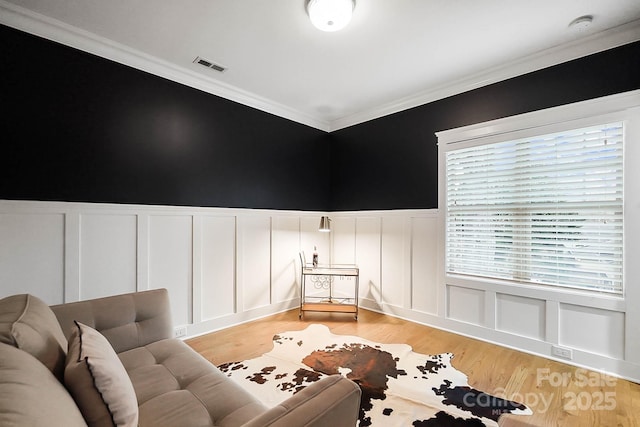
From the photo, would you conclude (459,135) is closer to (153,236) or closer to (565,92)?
(565,92)

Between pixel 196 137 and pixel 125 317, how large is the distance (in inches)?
78.0

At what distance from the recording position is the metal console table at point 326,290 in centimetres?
369

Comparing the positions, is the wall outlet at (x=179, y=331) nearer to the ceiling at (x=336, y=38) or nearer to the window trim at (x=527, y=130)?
the ceiling at (x=336, y=38)

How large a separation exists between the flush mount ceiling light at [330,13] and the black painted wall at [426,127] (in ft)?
5.85

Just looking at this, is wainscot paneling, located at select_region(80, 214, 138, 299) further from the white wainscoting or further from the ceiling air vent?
the ceiling air vent

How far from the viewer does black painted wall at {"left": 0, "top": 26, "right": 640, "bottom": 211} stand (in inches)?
87.0

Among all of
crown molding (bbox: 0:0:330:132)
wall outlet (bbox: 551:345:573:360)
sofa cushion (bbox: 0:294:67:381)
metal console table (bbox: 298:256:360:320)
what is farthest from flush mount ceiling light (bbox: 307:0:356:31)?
wall outlet (bbox: 551:345:573:360)

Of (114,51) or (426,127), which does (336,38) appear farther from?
(114,51)

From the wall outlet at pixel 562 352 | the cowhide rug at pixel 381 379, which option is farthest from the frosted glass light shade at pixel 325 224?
the wall outlet at pixel 562 352

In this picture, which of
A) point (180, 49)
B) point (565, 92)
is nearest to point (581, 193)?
point (565, 92)

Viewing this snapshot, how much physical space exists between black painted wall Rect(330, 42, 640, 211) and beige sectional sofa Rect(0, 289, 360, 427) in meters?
2.92

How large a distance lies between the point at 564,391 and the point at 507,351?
2.01 feet

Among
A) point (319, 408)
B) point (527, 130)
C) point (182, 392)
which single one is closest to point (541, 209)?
point (527, 130)

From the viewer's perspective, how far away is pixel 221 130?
10.8ft
